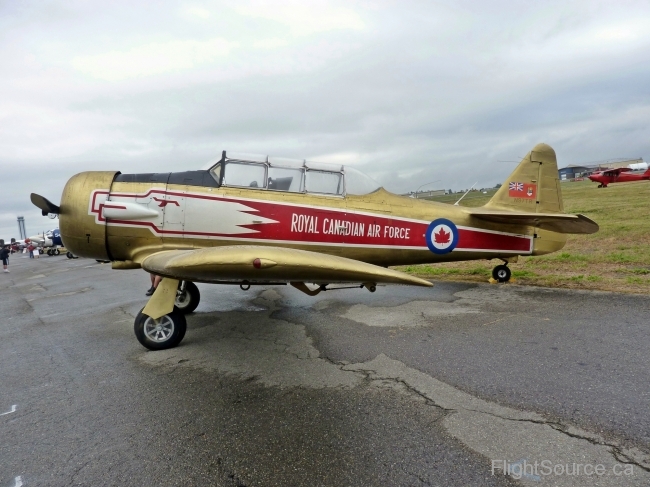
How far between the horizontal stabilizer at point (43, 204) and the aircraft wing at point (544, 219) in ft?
22.7

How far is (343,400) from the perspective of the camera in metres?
3.21

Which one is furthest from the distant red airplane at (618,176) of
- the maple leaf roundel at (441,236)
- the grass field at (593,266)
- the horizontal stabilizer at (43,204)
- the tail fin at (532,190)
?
the horizontal stabilizer at (43,204)

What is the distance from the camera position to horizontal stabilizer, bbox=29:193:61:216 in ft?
17.2

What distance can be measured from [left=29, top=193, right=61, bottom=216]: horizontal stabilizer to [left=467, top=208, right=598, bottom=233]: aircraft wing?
6.91 meters

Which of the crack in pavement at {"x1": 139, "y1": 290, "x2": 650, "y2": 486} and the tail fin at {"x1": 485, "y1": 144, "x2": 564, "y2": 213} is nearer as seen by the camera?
the crack in pavement at {"x1": 139, "y1": 290, "x2": 650, "y2": 486}

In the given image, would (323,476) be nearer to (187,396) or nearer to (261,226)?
(187,396)

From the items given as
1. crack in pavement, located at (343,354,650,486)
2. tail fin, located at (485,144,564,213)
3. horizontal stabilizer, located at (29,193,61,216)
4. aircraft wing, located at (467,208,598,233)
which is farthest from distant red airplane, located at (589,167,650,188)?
horizontal stabilizer, located at (29,193,61,216)

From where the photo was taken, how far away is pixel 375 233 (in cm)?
605

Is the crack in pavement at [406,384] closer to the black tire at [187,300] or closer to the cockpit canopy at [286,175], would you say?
the black tire at [187,300]

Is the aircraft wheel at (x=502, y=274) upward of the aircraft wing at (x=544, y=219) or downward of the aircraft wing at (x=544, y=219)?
downward

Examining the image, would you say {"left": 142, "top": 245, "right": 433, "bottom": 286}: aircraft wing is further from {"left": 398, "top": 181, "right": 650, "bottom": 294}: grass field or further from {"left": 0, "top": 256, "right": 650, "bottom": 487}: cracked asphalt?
{"left": 398, "top": 181, "right": 650, "bottom": 294}: grass field

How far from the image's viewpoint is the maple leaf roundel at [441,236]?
6.46 metres

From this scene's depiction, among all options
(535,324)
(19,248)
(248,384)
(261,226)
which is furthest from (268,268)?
(19,248)

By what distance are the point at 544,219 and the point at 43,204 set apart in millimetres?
8456
